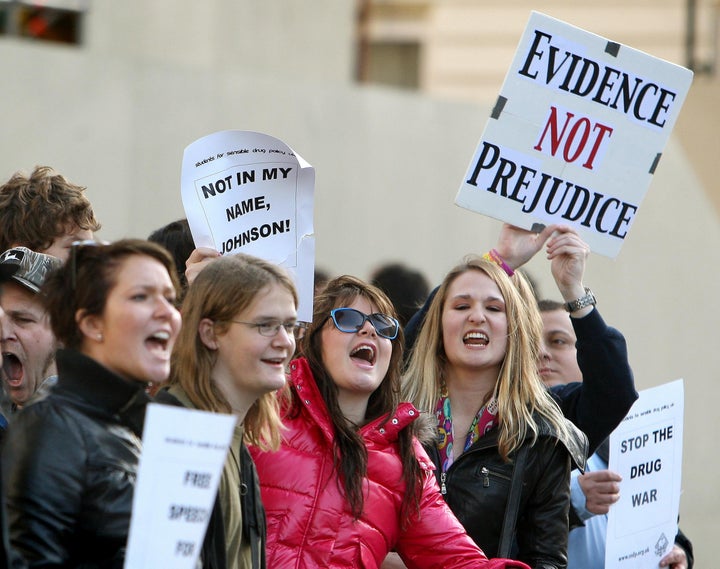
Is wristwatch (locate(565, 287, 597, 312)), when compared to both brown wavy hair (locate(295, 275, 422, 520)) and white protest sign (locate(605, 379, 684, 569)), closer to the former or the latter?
white protest sign (locate(605, 379, 684, 569))

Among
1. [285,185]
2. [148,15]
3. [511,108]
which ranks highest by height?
[148,15]

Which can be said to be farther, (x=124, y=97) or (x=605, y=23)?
(x=605, y=23)

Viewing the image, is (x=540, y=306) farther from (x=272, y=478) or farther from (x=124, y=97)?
(x=124, y=97)

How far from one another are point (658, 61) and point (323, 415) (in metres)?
2.00

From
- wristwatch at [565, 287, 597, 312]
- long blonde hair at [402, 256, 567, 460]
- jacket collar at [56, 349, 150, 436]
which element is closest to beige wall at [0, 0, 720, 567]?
long blonde hair at [402, 256, 567, 460]

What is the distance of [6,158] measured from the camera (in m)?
8.89

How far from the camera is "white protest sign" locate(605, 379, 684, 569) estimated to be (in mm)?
4871

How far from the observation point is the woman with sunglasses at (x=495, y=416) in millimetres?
4539

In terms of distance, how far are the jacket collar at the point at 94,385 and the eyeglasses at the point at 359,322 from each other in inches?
51.6

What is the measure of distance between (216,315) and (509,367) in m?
1.43

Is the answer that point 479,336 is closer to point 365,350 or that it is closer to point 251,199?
point 365,350

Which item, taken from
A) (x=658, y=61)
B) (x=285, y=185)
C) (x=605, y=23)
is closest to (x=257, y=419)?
(x=285, y=185)

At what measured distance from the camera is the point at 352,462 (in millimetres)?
4090

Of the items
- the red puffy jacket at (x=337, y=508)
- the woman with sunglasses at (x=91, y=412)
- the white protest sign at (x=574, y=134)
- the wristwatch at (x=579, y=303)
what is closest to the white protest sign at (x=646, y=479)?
the wristwatch at (x=579, y=303)
